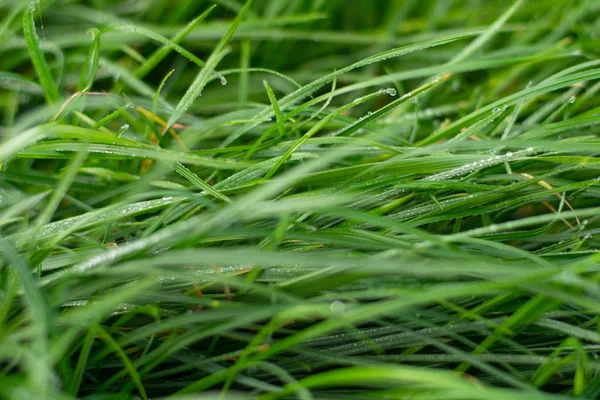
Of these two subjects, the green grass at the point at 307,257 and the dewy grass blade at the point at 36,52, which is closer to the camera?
the green grass at the point at 307,257

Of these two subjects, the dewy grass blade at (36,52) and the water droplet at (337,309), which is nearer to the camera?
the water droplet at (337,309)

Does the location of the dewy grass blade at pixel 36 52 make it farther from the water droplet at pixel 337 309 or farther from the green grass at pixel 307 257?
the water droplet at pixel 337 309

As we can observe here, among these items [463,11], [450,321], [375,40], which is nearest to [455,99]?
[375,40]

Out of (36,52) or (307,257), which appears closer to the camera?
(307,257)

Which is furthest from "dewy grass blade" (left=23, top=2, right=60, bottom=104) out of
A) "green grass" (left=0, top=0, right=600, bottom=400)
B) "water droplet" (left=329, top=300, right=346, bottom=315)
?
"water droplet" (left=329, top=300, right=346, bottom=315)

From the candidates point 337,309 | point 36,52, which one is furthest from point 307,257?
point 36,52

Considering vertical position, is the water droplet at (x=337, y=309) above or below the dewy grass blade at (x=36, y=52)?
below

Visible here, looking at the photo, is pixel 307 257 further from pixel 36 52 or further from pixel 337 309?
pixel 36 52

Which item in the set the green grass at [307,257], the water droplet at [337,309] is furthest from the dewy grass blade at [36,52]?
the water droplet at [337,309]
